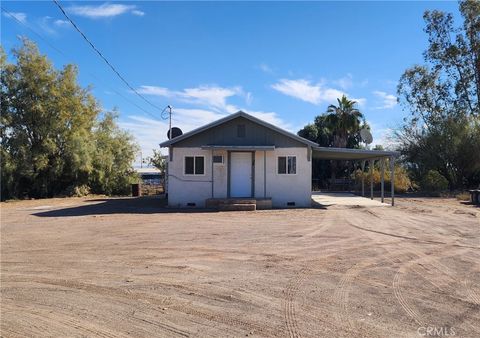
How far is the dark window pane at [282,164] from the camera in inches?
803

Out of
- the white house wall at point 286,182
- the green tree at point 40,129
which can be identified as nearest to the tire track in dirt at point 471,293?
the white house wall at point 286,182

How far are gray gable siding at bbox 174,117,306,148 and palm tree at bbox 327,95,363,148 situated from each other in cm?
2060

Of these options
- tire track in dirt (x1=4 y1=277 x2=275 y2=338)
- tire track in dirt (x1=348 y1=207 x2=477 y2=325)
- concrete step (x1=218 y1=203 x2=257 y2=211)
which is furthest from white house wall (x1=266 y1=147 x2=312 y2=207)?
tire track in dirt (x1=4 y1=277 x2=275 y2=338)

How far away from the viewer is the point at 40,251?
30.2 feet

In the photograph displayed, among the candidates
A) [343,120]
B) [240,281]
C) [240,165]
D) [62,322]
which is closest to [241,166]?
[240,165]

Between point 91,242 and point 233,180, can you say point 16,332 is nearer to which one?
point 91,242

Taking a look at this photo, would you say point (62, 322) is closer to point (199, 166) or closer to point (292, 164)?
point (199, 166)

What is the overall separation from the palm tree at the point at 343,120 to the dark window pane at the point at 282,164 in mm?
20586

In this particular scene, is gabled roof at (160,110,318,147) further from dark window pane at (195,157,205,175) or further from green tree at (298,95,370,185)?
green tree at (298,95,370,185)

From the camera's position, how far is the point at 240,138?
66.6ft

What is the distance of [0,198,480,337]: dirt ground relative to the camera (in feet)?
15.8

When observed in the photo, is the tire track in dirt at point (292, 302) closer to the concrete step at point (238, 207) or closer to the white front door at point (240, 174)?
the concrete step at point (238, 207)

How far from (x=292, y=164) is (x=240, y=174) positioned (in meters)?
2.44

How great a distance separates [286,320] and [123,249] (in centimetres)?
534
